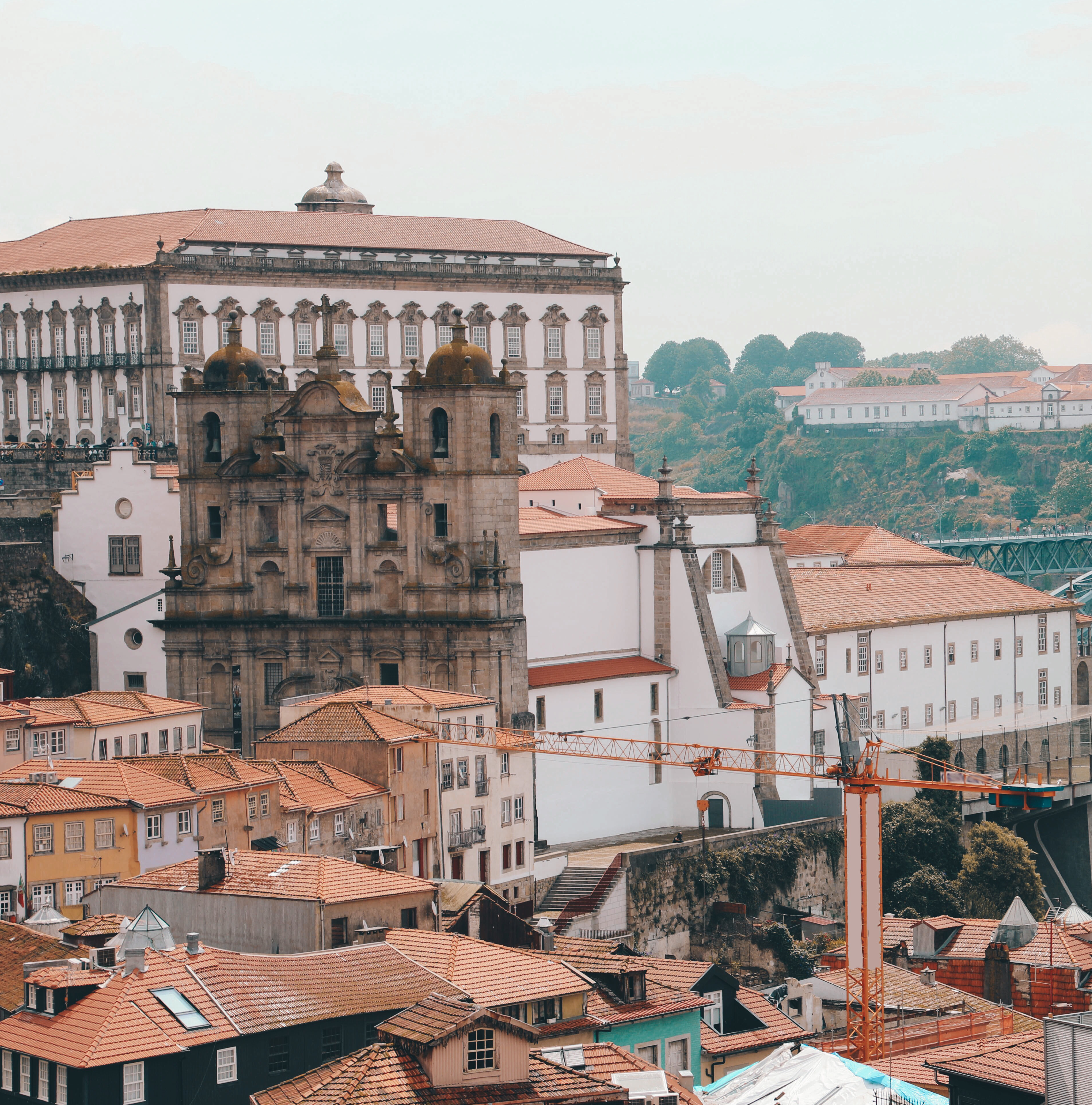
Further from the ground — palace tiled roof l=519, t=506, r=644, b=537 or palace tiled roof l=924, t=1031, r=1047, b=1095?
palace tiled roof l=519, t=506, r=644, b=537

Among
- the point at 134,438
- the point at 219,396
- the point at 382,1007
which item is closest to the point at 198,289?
the point at 134,438

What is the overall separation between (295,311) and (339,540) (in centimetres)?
3292

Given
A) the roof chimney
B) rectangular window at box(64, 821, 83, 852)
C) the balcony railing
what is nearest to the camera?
the roof chimney

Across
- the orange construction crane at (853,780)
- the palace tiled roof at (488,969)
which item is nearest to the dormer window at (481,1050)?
the palace tiled roof at (488,969)

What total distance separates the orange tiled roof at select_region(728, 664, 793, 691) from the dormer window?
44.8 m

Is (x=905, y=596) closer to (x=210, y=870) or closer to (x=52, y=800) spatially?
(x=52, y=800)

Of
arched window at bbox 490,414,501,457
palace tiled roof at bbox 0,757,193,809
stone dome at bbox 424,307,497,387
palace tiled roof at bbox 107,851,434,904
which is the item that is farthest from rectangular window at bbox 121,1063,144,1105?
stone dome at bbox 424,307,497,387

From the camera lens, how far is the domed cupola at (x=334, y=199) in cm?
13200

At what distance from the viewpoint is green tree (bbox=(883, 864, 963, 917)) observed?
8725cm

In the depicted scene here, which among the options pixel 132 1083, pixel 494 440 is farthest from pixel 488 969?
pixel 494 440

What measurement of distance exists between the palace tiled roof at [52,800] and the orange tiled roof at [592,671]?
20493 millimetres

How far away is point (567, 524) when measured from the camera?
88.7 m

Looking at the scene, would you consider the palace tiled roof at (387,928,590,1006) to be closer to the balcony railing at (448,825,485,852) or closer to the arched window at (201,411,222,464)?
the balcony railing at (448,825,485,852)

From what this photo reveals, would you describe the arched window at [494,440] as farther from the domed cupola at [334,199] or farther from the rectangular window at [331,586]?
the domed cupola at [334,199]
